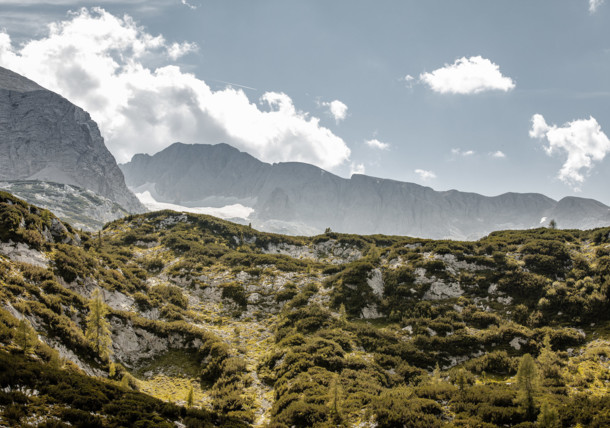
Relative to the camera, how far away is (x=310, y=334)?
37.7 m

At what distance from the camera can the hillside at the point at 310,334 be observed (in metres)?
18.2

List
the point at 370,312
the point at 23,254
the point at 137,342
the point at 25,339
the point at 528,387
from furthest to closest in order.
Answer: the point at 370,312
the point at 137,342
the point at 23,254
the point at 528,387
the point at 25,339

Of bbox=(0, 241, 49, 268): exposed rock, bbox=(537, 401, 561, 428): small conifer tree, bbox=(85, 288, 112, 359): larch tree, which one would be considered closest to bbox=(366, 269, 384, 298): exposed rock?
bbox=(537, 401, 561, 428): small conifer tree

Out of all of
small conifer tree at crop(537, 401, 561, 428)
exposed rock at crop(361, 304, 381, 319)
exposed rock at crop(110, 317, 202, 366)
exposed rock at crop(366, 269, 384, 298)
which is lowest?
exposed rock at crop(110, 317, 202, 366)

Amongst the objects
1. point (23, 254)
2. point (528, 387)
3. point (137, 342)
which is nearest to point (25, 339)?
point (137, 342)

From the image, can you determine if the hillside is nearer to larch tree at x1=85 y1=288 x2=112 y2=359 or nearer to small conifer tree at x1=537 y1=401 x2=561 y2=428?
small conifer tree at x1=537 y1=401 x2=561 y2=428

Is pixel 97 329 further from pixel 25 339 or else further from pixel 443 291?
pixel 443 291

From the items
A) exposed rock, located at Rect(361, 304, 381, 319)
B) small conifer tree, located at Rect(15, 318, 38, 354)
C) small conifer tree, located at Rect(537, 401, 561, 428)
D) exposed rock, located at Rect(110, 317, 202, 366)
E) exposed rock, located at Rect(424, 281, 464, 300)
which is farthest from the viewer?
exposed rock, located at Rect(424, 281, 464, 300)

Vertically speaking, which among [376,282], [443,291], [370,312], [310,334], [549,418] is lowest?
[310,334]

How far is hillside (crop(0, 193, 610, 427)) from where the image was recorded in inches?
715

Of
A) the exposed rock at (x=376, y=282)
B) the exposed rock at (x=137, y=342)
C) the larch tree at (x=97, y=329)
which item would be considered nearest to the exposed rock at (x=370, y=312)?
the exposed rock at (x=376, y=282)

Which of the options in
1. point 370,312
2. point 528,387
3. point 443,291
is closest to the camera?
point 528,387

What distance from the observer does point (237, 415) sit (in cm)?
2327

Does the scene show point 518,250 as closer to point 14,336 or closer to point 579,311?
point 579,311
